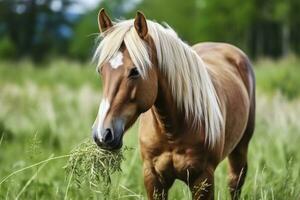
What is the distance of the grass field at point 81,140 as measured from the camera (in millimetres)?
5059

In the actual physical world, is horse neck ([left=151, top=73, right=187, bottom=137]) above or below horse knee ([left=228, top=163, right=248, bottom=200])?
above

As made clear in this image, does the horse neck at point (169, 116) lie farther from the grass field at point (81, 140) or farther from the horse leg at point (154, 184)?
the grass field at point (81, 140)

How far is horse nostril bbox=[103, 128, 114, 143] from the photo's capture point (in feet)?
11.8

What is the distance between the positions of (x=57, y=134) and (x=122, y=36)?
5.59 metres

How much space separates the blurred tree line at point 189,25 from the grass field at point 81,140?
24103mm

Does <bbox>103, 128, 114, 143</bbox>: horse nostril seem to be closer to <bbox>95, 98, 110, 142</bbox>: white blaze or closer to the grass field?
<bbox>95, 98, 110, 142</bbox>: white blaze

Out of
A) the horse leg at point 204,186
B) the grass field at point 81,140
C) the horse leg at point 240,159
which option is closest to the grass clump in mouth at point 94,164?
the grass field at point 81,140

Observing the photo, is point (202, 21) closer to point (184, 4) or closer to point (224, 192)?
point (184, 4)

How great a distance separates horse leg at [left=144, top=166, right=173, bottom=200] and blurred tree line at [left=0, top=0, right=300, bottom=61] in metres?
33.1

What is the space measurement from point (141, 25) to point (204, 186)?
46.1 inches

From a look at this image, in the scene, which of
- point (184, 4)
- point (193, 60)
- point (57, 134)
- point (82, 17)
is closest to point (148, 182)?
point (193, 60)

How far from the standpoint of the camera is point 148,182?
4.57 metres

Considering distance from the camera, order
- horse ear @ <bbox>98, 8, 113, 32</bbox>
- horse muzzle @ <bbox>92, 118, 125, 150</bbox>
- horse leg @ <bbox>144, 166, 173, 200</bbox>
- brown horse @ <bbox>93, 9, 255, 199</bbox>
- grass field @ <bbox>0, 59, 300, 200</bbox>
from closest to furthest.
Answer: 1. horse muzzle @ <bbox>92, 118, 125, 150</bbox>
2. brown horse @ <bbox>93, 9, 255, 199</bbox>
3. horse ear @ <bbox>98, 8, 113, 32</bbox>
4. horse leg @ <bbox>144, 166, 173, 200</bbox>
5. grass field @ <bbox>0, 59, 300, 200</bbox>

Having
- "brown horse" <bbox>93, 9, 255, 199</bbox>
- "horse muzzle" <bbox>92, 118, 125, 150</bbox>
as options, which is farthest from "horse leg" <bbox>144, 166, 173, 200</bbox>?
"horse muzzle" <bbox>92, 118, 125, 150</bbox>
